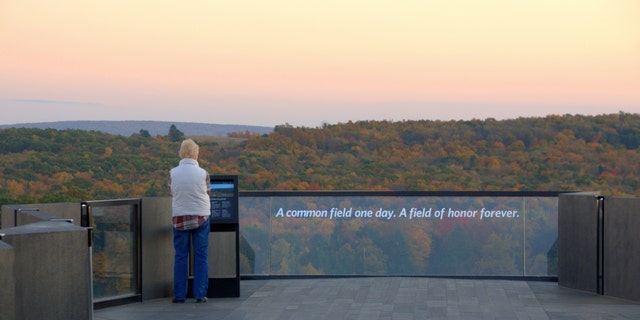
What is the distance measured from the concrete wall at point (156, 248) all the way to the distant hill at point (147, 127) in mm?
33960

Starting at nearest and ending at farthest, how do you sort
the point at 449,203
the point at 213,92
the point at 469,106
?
the point at 449,203 → the point at 213,92 → the point at 469,106

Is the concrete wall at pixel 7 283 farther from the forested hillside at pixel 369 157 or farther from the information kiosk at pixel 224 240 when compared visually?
the forested hillside at pixel 369 157

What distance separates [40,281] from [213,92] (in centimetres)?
3742

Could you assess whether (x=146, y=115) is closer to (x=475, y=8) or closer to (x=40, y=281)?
(x=475, y=8)

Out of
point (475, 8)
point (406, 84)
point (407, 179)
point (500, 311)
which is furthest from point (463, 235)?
point (407, 179)

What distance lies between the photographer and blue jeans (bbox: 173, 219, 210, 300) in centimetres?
1088

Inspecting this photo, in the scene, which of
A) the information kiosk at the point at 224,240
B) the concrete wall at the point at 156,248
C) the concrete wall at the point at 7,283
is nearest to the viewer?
the concrete wall at the point at 7,283

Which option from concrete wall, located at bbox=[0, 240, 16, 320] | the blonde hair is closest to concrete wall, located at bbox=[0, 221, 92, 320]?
concrete wall, located at bbox=[0, 240, 16, 320]

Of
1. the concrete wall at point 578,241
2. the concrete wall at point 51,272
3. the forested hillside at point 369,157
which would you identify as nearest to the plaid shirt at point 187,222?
the concrete wall at point 51,272

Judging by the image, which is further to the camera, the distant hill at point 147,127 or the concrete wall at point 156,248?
the distant hill at point 147,127

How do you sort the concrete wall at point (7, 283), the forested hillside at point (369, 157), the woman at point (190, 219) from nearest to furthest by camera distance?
the concrete wall at point (7, 283) < the woman at point (190, 219) < the forested hillside at point (369, 157)

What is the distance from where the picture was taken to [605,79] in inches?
1565

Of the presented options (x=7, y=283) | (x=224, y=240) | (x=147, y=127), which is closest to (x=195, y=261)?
(x=224, y=240)

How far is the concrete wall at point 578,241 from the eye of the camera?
11867 millimetres
